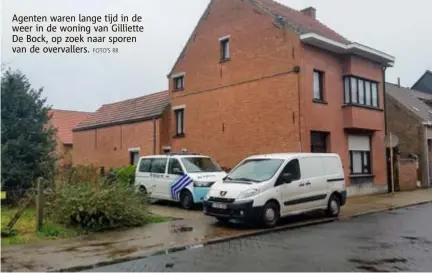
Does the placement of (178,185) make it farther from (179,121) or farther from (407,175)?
(407,175)

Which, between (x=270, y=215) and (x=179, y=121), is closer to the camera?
(x=270, y=215)

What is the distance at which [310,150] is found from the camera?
1752cm

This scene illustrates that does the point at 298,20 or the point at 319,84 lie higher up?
the point at 298,20

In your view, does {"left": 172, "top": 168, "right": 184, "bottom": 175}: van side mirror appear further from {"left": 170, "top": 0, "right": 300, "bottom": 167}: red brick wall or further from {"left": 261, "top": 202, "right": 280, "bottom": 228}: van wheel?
{"left": 261, "top": 202, "right": 280, "bottom": 228}: van wheel

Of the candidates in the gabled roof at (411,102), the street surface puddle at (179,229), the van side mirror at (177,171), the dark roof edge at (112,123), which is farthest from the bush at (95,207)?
the gabled roof at (411,102)

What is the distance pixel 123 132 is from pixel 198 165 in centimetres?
1139

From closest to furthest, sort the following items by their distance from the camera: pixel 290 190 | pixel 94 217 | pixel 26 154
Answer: pixel 94 217 < pixel 290 190 < pixel 26 154

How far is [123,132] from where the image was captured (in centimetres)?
2592

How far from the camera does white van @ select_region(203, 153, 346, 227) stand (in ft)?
35.4

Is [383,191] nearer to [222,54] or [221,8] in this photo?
[222,54]

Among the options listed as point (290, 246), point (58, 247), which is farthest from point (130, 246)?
point (290, 246)

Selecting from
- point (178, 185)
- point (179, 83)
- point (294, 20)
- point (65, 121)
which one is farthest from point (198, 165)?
point (65, 121)

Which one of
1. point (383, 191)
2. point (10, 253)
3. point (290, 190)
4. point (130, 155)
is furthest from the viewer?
point (130, 155)

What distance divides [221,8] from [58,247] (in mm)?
15755
